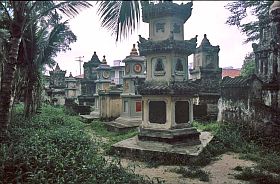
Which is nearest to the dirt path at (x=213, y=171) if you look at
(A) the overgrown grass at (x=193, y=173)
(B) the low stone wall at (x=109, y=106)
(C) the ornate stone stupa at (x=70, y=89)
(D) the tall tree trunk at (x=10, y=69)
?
(A) the overgrown grass at (x=193, y=173)

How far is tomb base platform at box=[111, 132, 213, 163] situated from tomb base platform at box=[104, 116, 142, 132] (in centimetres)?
422

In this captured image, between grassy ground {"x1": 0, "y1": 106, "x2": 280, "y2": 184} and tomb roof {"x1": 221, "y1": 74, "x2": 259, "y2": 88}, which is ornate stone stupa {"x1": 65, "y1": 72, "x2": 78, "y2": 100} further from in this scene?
tomb roof {"x1": 221, "y1": 74, "x2": 259, "y2": 88}

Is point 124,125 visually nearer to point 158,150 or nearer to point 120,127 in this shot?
point 120,127

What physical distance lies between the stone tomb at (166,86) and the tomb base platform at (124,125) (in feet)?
13.3

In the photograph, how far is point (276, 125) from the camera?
1077 centimetres

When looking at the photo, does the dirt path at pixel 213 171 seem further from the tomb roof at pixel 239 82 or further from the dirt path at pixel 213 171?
the tomb roof at pixel 239 82

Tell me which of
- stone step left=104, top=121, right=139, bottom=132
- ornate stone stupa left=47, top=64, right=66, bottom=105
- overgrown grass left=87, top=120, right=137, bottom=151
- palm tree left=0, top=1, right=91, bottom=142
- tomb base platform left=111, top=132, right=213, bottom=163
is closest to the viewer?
palm tree left=0, top=1, right=91, bottom=142

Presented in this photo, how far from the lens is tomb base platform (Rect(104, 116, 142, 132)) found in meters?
14.8

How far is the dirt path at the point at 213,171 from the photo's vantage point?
6.82 metres

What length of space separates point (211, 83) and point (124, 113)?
6403 millimetres

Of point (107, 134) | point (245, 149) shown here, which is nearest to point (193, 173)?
point (245, 149)

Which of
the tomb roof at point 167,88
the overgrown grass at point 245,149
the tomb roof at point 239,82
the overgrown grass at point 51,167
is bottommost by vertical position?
the overgrown grass at point 245,149

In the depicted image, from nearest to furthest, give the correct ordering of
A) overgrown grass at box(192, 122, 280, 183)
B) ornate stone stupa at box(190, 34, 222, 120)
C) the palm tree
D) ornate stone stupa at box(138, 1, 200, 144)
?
1. the palm tree
2. overgrown grass at box(192, 122, 280, 183)
3. ornate stone stupa at box(138, 1, 200, 144)
4. ornate stone stupa at box(190, 34, 222, 120)

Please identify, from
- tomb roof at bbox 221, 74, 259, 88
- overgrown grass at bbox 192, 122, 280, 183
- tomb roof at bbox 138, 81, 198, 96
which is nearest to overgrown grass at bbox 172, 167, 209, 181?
overgrown grass at bbox 192, 122, 280, 183
